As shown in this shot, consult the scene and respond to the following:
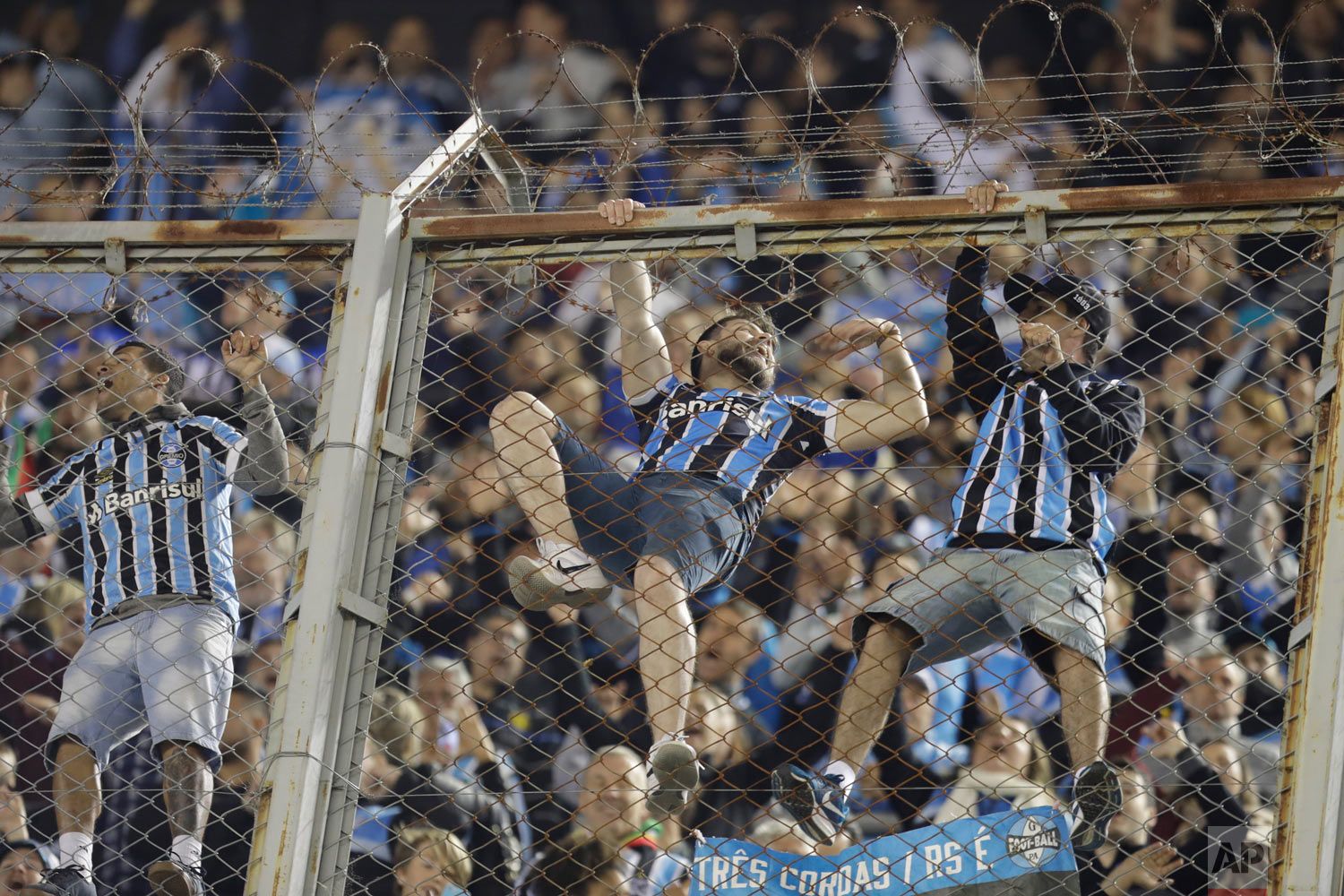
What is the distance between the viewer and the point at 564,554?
11.2ft

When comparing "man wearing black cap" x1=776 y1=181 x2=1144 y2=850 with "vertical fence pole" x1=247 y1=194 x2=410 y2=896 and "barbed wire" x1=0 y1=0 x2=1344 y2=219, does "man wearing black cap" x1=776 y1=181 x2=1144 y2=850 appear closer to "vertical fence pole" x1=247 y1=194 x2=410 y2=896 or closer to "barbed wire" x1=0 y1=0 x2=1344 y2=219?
"vertical fence pole" x1=247 y1=194 x2=410 y2=896

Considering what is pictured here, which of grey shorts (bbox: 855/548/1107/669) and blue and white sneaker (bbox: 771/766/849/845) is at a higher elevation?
grey shorts (bbox: 855/548/1107/669)

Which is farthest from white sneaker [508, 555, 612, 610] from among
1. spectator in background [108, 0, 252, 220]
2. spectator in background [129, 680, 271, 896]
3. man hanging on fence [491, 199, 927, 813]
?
spectator in background [108, 0, 252, 220]

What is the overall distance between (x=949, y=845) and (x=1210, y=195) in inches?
53.2

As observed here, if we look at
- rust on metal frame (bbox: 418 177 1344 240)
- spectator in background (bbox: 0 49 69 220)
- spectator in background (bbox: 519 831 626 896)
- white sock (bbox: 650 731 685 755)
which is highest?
spectator in background (bbox: 0 49 69 220)

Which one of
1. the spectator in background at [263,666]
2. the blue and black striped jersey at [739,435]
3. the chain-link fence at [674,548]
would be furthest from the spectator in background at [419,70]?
the blue and black striped jersey at [739,435]

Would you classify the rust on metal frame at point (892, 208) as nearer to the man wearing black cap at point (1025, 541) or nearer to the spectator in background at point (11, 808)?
the man wearing black cap at point (1025, 541)

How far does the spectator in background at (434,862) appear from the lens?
13.3 feet

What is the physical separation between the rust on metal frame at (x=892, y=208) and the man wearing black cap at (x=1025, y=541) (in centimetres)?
82

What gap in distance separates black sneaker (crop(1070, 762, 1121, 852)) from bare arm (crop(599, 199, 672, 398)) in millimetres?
1353

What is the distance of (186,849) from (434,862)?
1.04m

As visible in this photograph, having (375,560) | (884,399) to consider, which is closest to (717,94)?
(884,399)

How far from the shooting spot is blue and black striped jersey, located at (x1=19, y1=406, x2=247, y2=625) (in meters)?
3.62

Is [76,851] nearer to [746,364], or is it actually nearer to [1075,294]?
[746,364]
